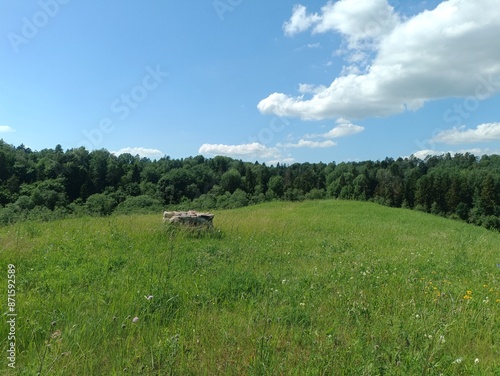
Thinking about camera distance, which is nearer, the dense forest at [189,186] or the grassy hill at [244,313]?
the grassy hill at [244,313]

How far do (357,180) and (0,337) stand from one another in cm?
7786

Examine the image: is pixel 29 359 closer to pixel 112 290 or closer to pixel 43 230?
pixel 112 290

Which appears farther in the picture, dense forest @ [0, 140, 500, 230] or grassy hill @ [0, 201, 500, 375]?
dense forest @ [0, 140, 500, 230]

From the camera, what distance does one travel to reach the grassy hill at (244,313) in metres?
2.71

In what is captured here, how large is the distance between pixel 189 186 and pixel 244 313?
64.7 metres

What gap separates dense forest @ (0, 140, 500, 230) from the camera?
47125 mm

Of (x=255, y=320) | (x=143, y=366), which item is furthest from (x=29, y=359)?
(x=255, y=320)

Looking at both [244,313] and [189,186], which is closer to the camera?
[244,313]

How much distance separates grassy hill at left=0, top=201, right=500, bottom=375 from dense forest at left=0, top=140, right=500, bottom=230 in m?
34.6

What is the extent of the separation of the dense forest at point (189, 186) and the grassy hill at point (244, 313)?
34569mm

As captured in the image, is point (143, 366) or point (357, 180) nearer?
point (143, 366)

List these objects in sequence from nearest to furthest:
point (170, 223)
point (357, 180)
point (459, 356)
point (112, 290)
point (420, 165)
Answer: point (459, 356) → point (112, 290) → point (170, 223) → point (357, 180) → point (420, 165)

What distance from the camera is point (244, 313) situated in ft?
12.4

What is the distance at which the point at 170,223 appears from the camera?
9.16m
